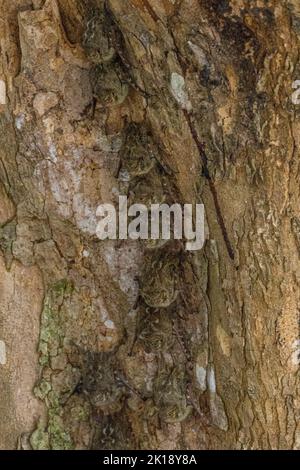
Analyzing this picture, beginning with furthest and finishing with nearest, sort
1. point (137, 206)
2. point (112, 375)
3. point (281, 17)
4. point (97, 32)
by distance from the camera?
point (112, 375)
point (137, 206)
point (97, 32)
point (281, 17)

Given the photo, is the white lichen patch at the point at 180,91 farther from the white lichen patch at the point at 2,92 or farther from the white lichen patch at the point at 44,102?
the white lichen patch at the point at 2,92

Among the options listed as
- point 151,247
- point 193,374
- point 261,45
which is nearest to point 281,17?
point 261,45

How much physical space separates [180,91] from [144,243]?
0.74 metres

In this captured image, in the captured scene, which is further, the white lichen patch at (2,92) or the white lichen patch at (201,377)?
the white lichen patch at (201,377)

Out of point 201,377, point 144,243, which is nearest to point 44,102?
point 144,243

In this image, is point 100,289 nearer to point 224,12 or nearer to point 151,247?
point 151,247

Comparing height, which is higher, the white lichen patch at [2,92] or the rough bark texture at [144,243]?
the white lichen patch at [2,92]

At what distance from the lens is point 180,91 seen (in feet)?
7.74

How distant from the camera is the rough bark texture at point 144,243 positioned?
2264 millimetres

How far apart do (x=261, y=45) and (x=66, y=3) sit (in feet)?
2.82

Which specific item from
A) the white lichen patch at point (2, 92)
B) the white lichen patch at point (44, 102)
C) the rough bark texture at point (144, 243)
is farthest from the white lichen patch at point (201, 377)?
the white lichen patch at point (2, 92)

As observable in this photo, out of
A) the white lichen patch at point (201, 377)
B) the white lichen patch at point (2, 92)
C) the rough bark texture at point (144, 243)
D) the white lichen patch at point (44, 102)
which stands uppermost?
the white lichen patch at point (2, 92)
